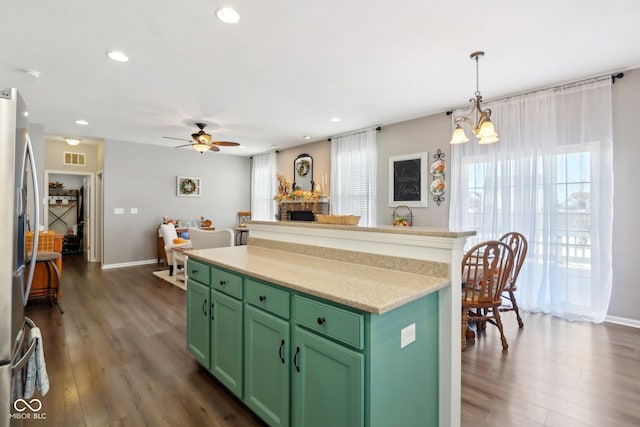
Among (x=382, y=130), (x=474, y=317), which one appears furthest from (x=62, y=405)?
(x=382, y=130)

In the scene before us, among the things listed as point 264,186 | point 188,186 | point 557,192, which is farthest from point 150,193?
point 557,192

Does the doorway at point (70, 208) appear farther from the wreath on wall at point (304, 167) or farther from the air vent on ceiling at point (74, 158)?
the wreath on wall at point (304, 167)

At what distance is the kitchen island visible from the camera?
4.26 feet

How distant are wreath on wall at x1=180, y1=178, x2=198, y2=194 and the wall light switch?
279 inches

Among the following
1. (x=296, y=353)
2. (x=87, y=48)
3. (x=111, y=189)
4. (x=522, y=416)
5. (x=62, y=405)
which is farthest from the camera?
(x=111, y=189)

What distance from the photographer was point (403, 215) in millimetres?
5129

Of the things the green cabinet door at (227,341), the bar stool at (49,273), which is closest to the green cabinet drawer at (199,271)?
the green cabinet door at (227,341)

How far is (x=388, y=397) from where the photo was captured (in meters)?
1.34

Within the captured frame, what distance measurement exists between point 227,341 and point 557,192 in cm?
382

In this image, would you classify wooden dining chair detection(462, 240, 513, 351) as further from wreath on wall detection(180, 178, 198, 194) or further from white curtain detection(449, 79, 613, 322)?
wreath on wall detection(180, 178, 198, 194)

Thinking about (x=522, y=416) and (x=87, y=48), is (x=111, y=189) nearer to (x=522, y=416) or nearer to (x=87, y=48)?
(x=87, y=48)

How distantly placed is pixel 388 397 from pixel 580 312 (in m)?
3.36

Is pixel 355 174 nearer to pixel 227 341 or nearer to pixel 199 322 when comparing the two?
pixel 199 322

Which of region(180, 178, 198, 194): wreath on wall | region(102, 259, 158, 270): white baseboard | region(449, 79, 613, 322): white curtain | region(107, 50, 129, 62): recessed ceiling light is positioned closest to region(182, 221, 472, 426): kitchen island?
region(107, 50, 129, 62): recessed ceiling light
